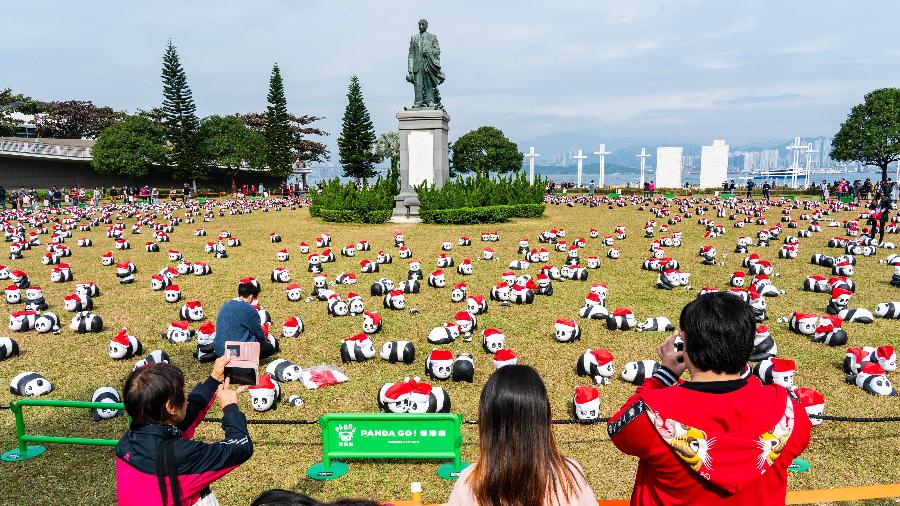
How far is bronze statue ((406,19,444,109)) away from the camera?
2984cm

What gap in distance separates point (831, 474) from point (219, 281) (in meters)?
15.7

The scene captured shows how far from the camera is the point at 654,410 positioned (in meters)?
2.90

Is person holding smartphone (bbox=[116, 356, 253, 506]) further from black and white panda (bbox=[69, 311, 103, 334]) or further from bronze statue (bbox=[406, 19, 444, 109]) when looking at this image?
bronze statue (bbox=[406, 19, 444, 109])

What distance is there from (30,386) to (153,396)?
7.28 metres

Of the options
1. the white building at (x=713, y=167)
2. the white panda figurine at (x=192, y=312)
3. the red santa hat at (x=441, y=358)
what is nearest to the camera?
the red santa hat at (x=441, y=358)

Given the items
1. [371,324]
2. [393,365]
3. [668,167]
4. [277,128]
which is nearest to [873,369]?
[393,365]

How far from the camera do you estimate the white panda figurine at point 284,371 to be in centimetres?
911

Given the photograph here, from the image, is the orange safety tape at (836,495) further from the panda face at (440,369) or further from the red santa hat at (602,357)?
the panda face at (440,369)

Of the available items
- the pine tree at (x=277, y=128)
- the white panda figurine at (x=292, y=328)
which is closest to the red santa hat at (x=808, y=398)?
the white panda figurine at (x=292, y=328)

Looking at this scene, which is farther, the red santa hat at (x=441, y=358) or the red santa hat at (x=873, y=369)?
the red santa hat at (x=441, y=358)

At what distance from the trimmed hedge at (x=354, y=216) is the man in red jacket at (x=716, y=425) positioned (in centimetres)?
2683

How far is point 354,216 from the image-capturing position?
2991 centimetres

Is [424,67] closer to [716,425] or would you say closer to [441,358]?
[441,358]

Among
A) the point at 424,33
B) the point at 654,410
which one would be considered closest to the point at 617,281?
the point at 654,410
